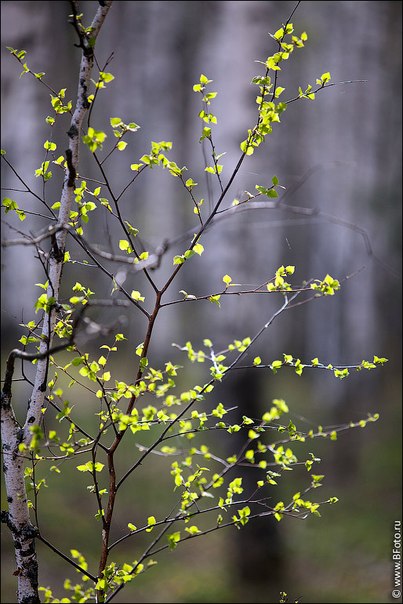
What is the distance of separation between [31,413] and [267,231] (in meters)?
3.02

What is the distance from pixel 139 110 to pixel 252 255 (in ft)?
27.8

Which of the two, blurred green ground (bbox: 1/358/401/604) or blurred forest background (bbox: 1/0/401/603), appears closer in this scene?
blurred forest background (bbox: 1/0/401/603)

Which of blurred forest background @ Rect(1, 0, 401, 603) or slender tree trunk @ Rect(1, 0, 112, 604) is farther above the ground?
blurred forest background @ Rect(1, 0, 401, 603)

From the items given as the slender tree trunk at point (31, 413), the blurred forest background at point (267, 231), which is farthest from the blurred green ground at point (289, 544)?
the slender tree trunk at point (31, 413)

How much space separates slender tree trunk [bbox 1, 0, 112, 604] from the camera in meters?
1.80

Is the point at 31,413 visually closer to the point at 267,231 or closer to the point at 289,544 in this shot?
the point at 267,231

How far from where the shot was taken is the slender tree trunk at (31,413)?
5.92 feet

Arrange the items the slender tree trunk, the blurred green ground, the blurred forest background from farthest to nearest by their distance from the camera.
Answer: the blurred green ground < the blurred forest background < the slender tree trunk

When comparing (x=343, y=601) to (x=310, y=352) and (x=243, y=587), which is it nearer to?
(x=243, y=587)

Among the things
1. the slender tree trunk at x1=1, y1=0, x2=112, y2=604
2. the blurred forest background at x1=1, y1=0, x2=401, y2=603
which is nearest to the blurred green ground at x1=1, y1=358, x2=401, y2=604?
the blurred forest background at x1=1, y1=0, x2=401, y2=603

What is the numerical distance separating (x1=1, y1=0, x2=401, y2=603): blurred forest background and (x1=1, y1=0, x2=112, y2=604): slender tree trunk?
0.60ft

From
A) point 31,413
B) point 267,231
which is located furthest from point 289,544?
point 31,413

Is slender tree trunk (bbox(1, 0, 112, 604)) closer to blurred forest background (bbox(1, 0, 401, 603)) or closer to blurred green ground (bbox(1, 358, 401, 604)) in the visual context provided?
blurred forest background (bbox(1, 0, 401, 603))

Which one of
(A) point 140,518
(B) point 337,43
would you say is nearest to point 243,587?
(A) point 140,518
